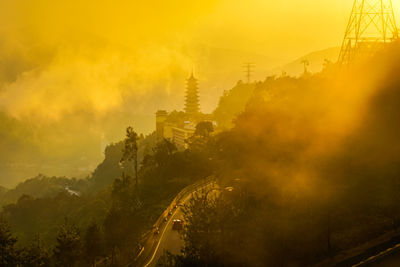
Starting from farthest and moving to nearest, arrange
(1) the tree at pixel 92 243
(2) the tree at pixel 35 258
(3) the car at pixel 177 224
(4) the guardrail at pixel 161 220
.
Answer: (3) the car at pixel 177 224 < (4) the guardrail at pixel 161 220 < (1) the tree at pixel 92 243 < (2) the tree at pixel 35 258

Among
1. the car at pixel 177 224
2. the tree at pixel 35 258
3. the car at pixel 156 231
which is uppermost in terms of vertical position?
the car at pixel 177 224

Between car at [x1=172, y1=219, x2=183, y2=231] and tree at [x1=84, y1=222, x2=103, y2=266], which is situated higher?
car at [x1=172, y1=219, x2=183, y2=231]

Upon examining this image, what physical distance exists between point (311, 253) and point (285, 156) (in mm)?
4131

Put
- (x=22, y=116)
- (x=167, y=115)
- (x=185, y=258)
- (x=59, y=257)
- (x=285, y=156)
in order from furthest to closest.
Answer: (x=22, y=116) → (x=167, y=115) → (x=59, y=257) → (x=285, y=156) → (x=185, y=258)

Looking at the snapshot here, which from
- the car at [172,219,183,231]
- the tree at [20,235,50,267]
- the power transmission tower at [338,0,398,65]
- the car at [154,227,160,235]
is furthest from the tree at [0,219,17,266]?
the power transmission tower at [338,0,398,65]

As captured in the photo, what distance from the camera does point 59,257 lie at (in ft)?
59.5

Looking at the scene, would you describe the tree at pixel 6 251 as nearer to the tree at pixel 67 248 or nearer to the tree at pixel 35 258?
the tree at pixel 35 258

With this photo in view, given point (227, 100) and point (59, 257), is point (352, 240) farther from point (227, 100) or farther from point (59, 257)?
point (227, 100)

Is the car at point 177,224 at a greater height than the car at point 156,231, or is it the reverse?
the car at point 177,224

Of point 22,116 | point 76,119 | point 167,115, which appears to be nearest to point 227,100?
point 167,115

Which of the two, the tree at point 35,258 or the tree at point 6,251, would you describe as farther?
the tree at point 35,258

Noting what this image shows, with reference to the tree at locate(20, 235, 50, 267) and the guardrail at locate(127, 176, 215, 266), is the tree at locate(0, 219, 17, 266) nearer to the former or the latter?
the tree at locate(20, 235, 50, 267)

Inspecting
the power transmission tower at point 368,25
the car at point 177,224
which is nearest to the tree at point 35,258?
the car at point 177,224

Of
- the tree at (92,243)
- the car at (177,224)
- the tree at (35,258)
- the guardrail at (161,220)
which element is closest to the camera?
the tree at (35,258)
